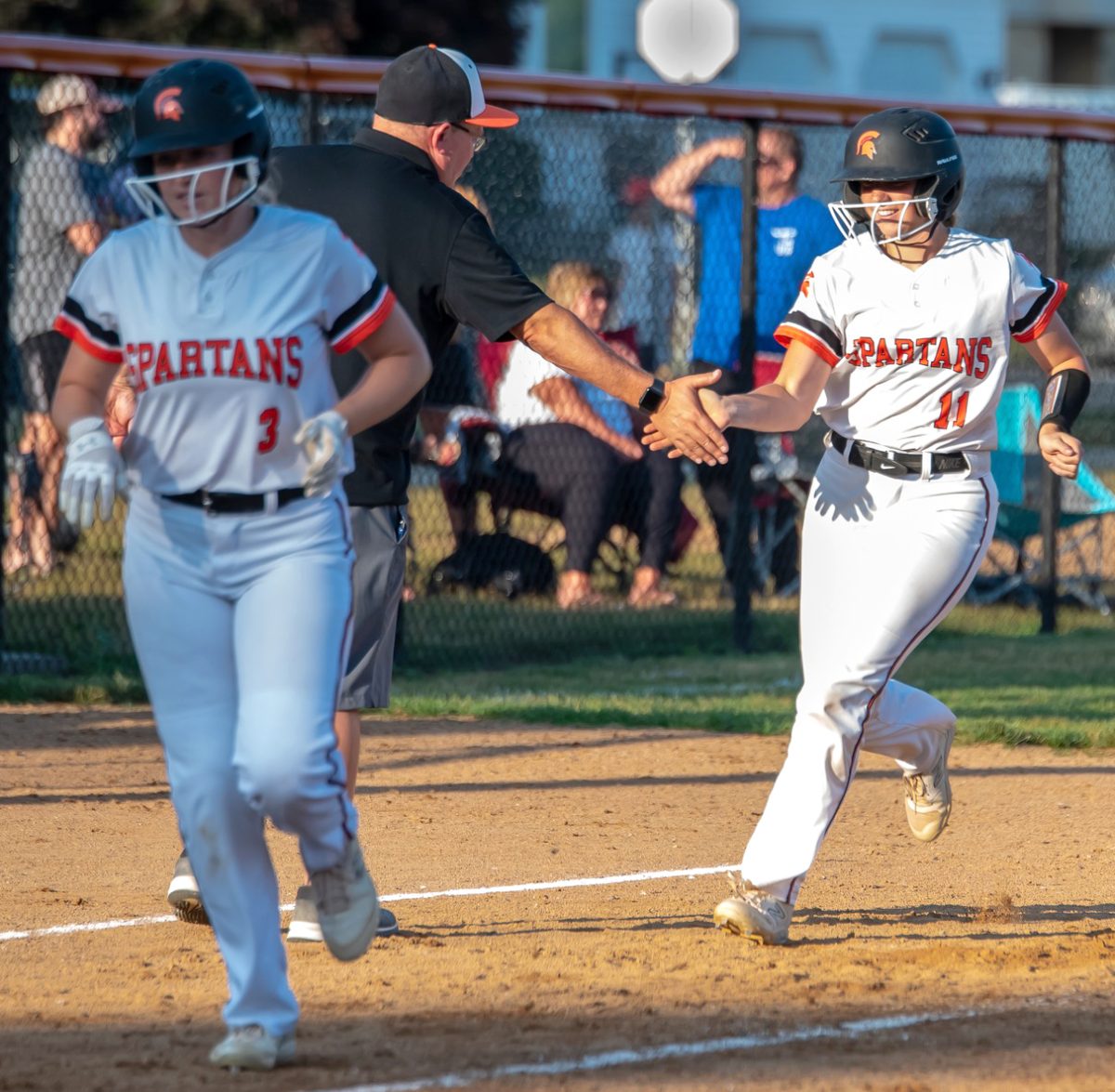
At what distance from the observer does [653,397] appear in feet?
16.4

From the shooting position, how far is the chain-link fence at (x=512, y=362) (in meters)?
9.20

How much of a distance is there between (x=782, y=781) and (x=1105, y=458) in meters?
10.5

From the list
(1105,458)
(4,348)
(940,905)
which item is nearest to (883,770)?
(940,905)

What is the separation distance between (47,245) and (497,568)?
2.83 m

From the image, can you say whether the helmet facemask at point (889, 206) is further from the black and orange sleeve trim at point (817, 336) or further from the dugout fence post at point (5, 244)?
the dugout fence post at point (5, 244)

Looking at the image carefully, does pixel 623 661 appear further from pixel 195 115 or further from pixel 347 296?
pixel 195 115

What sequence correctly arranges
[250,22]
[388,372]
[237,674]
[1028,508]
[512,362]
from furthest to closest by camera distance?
[250,22], [1028,508], [512,362], [388,372], [237,674]

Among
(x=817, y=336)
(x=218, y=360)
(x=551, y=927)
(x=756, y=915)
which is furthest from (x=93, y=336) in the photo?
(x=756, y=915)

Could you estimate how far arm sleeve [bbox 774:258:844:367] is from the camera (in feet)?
16.3

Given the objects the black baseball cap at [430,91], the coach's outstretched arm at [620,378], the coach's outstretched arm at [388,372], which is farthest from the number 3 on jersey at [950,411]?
→ the coach's outstretched arm at [388,372]

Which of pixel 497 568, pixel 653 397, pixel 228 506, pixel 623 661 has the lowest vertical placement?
pixel 623 661

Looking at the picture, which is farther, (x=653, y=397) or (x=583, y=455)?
(x=583, y=455)

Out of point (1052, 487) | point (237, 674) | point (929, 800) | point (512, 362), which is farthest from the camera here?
point (1052, 487)

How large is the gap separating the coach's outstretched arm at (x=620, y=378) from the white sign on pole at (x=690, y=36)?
1628 cm
